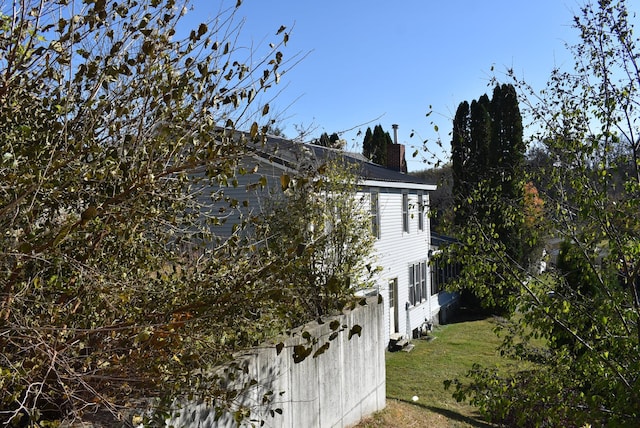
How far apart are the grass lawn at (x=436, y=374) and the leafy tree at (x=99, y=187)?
3881 mm

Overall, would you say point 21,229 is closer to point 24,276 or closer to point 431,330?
point 24,276

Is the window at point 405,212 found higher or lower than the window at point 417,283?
higher

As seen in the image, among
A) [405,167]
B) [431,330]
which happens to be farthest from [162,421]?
[405,167]

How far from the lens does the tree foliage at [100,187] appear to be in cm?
280

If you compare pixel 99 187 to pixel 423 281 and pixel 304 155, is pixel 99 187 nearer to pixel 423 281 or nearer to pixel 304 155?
pixel 304 155

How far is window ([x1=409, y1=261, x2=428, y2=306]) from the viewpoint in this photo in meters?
20.1

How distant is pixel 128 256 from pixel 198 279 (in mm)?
623

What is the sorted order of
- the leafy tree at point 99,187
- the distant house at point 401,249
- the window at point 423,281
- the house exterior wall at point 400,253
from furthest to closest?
the window at point 423,281 → the house exterior wall at point 400,253 → the distant house at point 401,249 → the leafy tree at point 99,187

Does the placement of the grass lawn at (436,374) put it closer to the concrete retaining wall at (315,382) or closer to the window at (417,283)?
the concrete retaining wall at (315,382)

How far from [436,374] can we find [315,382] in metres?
7.94

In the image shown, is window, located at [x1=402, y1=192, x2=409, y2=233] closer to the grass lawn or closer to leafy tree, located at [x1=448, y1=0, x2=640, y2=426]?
the grass lawn

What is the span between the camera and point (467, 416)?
10.0m

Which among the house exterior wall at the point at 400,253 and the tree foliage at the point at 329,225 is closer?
the tree foliage at the point at 329,225

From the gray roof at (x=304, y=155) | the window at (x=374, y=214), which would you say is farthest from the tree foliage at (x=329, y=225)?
the window at (x=374, y=214)
